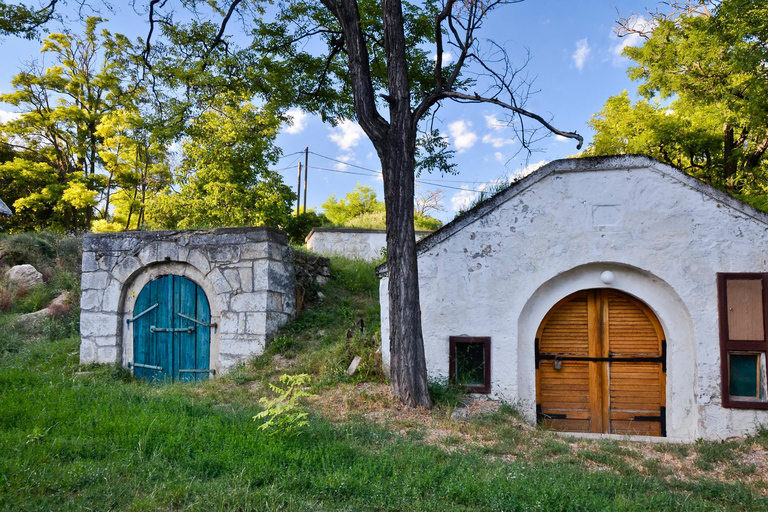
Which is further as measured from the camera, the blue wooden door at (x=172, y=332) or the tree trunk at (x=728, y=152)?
the tree trunk at (x=728, y=152)

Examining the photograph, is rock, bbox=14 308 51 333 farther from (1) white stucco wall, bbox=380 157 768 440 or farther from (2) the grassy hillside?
(1) white stucco wall, bbox=380 157 768 440

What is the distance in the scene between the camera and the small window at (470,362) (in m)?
6.27

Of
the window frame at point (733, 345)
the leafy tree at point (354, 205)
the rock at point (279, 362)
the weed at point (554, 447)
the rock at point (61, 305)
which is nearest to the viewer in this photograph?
the weed at point (554, 447)

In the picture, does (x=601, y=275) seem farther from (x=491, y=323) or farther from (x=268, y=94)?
(x=268, y=94)

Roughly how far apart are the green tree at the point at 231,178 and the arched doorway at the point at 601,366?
40.4 feet

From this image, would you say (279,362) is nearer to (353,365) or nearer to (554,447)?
(353,365)

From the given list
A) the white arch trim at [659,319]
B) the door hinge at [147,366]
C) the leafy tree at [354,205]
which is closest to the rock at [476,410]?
the white arch trim at [659,319]

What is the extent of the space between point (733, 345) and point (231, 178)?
15.1 m

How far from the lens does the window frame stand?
225 inches

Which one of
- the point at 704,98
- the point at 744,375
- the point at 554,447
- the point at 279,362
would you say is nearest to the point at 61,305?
the point at 279,362

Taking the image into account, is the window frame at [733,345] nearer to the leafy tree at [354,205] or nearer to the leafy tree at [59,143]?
the leafy tree at [59,143]

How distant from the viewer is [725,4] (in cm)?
938

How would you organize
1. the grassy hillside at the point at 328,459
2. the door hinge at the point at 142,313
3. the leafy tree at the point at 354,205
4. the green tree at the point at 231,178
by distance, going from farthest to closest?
the leafy tree at the point at 354,205 → the green tree at the point at 231,178 → the door hinge at the point at 142,313 → the grassy hillside at the point at 328,459

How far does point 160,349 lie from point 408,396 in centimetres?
506
